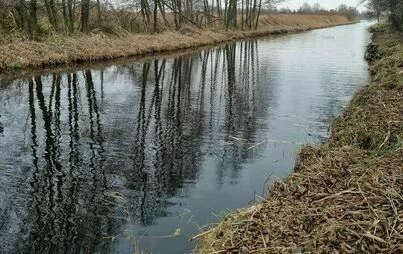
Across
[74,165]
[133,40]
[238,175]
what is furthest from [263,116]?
[133,40]

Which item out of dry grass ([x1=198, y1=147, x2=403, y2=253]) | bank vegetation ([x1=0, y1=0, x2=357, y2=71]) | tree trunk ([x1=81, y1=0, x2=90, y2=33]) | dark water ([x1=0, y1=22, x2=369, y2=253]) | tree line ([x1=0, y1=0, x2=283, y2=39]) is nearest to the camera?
dry grass ([x1=198, y1=147, x2=403, y2=253])

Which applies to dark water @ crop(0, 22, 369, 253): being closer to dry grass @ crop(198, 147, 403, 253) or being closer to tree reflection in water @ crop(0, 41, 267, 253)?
tree reflection in water @ crop(0, 41, 267, 253)

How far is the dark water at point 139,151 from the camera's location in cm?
616

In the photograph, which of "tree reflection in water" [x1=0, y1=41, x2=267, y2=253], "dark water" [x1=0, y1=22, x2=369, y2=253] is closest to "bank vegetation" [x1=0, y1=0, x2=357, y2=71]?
"dark water" [x1=0, y1=22, x2=369, y2=253]

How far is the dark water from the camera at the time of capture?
616 centimetres

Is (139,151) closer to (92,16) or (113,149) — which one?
(113,149)

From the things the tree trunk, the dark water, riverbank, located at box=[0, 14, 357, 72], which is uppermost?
the tree trunk

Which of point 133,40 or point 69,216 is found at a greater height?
point 133,40

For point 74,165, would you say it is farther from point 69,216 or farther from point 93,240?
point 93,240

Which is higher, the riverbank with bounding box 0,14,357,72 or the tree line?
the tree line

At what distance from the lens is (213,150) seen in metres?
9.73

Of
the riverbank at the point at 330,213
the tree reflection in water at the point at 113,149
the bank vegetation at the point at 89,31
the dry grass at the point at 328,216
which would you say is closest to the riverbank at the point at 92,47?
the bank vegetation at the point at 89,31

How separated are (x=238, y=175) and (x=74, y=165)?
2.82 m

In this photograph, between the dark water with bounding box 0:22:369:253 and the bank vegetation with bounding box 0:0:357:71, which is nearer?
the dark water with bounding box 0:22:369:253
